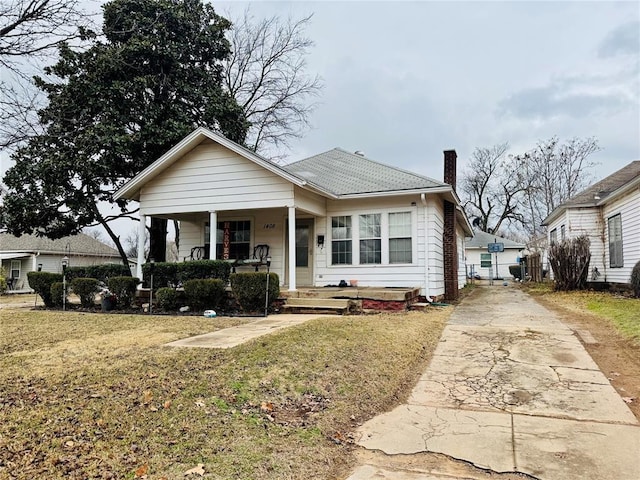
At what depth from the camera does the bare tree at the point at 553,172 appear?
33.8m

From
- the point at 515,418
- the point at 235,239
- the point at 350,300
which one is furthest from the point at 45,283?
the point at 515,418

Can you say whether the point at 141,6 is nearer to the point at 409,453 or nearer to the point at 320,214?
the point at 320,214

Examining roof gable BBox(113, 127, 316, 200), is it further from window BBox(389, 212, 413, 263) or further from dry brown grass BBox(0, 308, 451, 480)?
dry brown grass BBox(0, 308, 451, 480)

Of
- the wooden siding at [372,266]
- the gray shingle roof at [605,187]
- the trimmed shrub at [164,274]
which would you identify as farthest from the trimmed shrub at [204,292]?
the gray shingle roof at [605,187]

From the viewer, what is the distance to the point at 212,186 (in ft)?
40.2

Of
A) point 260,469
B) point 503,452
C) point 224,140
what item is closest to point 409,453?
point 503,452

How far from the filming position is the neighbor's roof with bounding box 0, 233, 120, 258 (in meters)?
29.5

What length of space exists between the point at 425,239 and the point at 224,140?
Answer: 19.7ft

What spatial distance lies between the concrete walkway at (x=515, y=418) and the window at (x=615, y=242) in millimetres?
9947

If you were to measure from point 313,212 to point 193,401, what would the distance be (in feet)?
28.7

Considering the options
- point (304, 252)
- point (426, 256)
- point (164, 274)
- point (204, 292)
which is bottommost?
point (204, 292)

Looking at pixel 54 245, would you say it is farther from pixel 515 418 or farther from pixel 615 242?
pixel 515 418

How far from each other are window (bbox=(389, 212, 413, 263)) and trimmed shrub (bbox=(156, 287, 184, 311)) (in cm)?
580

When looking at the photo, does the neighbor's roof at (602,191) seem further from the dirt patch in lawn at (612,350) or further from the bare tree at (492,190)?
the bare tree at (492,190)
